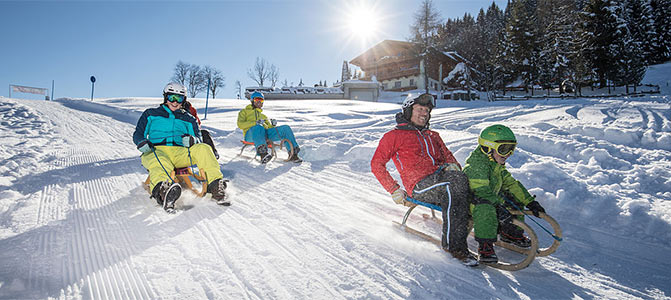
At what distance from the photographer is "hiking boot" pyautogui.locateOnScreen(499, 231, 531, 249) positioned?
2.66 m

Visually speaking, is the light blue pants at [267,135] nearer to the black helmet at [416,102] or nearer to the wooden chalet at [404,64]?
the black helmet at [416,102]

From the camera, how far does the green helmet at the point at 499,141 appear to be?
2604 mm

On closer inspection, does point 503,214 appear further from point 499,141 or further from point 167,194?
point 167,194

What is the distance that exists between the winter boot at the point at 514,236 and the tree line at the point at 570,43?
34.8 meters

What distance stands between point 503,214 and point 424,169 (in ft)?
2.47

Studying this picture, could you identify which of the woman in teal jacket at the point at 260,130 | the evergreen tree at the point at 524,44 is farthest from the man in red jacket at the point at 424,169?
the evergreen tree at the point at 524,44

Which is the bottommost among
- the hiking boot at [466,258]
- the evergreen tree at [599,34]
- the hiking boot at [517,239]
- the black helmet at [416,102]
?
the hiking boot at [466,258]

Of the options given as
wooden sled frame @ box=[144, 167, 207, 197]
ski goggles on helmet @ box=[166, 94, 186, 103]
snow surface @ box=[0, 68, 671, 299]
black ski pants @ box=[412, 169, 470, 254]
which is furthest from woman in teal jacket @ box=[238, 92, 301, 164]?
black ski pants @ box=[412, 169, 470, 254]

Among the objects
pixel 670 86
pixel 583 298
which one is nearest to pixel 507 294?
pixel 583 298

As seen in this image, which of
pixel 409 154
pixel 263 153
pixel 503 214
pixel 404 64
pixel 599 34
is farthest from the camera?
pixel 404 64

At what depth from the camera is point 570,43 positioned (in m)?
33.5

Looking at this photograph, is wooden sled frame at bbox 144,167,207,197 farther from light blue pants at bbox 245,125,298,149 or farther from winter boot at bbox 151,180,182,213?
light blue pants at bbox 245,125,298,149

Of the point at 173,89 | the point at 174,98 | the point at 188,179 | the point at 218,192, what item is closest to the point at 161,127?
the point at 174,98

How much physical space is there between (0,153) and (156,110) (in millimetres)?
4468
